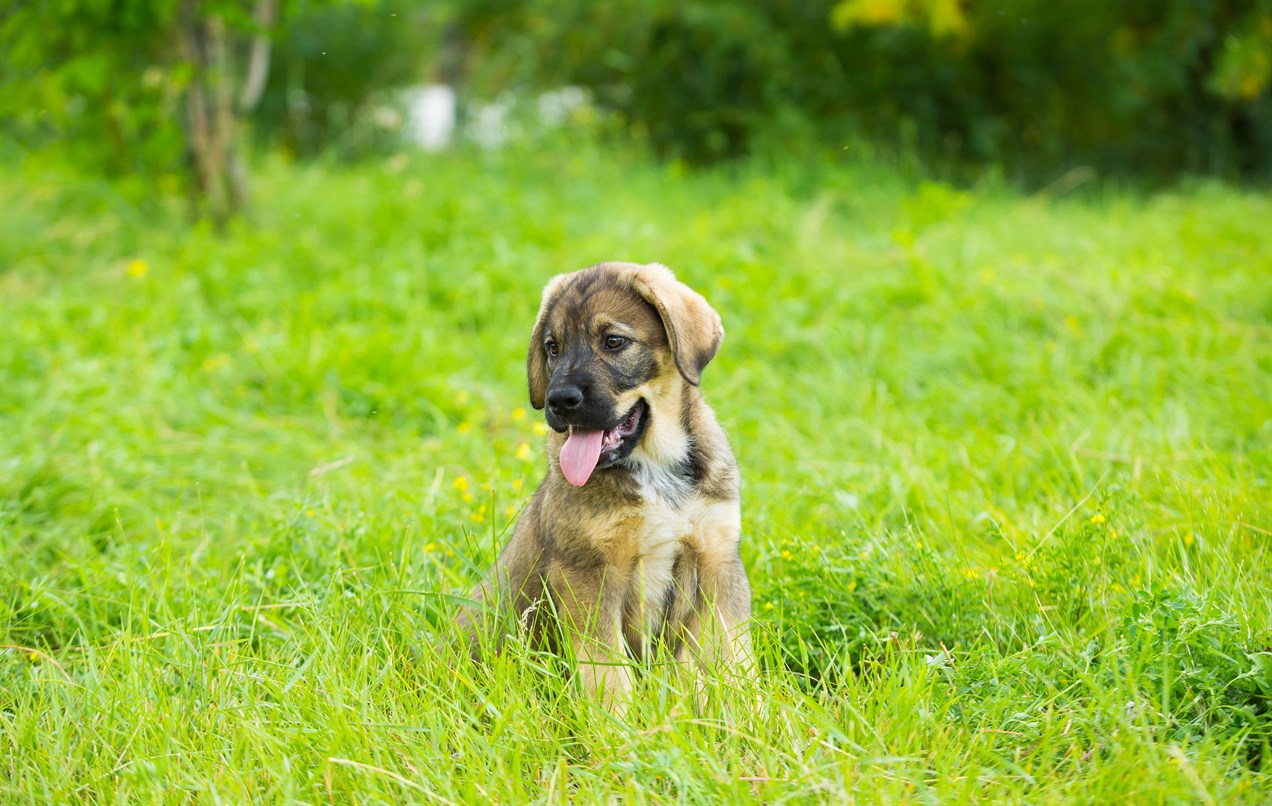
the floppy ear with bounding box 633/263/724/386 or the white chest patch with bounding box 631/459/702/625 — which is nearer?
the white chest patch with bounding box 631/459/702/625

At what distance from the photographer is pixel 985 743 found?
2684mm

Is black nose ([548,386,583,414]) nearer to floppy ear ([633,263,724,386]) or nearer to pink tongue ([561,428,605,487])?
pink tongue ([561,428,605,487])

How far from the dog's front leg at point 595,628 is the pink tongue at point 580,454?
0.27 meters

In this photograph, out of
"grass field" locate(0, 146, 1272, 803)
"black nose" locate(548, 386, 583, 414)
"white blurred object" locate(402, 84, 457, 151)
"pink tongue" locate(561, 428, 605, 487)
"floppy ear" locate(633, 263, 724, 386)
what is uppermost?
"white blurred object" locate(402, 84, 457, 151)

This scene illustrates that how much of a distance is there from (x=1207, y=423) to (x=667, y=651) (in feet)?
9.97

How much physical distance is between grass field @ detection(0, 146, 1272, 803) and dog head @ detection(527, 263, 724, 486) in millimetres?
463

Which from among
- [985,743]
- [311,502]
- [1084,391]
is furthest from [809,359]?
[985,743]

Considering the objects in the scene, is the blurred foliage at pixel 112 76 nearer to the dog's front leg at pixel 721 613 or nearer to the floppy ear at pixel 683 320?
the floppy ear at pixel 683 320

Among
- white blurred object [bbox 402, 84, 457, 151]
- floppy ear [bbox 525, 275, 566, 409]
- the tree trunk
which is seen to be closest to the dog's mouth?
floppy ear [bbox 525, 275, 566, 409]

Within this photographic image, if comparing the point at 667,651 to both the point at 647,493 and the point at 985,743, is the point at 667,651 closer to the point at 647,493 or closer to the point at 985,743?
the point at 647,493

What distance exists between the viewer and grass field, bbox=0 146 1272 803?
2.73 m

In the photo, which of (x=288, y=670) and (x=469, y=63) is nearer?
(x=288, y=670)

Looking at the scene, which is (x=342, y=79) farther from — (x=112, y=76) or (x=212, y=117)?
(x=112, y=76)

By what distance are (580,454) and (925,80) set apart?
376 inches
